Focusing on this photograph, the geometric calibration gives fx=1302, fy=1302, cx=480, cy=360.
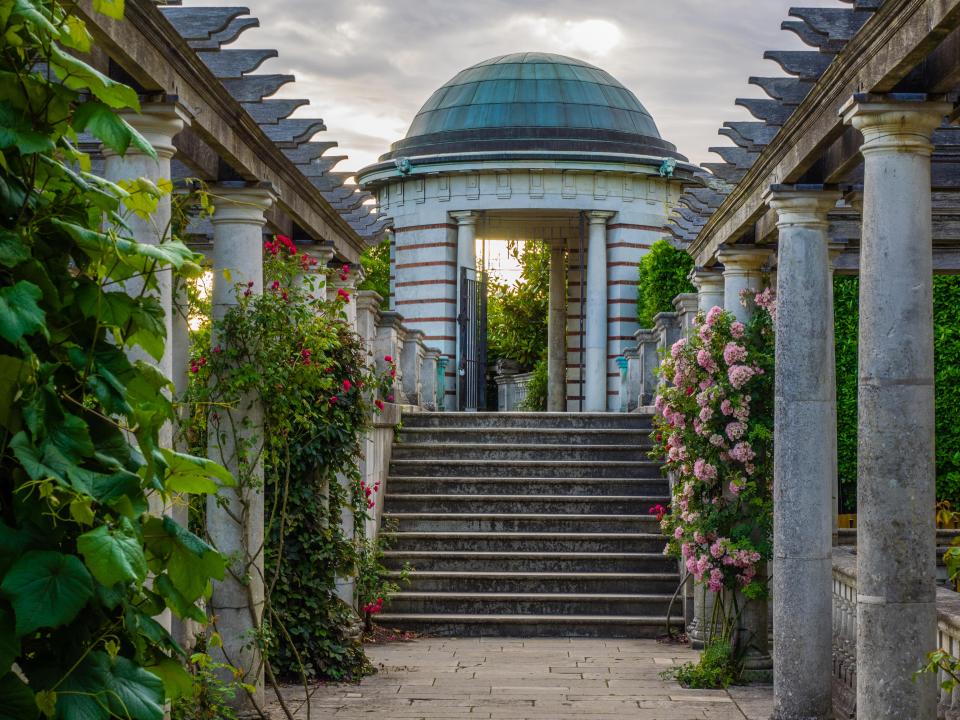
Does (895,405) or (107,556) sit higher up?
(895,405)

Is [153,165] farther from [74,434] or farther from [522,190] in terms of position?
[522,190]

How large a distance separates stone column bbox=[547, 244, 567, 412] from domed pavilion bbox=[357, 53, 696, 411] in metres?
1.39

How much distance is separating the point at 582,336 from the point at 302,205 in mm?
13266

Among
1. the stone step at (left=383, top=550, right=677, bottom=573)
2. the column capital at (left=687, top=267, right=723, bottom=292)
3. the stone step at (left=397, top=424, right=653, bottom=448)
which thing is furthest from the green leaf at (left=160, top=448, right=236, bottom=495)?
the stone step at (left=397, top=424, right=653, bottom=448)

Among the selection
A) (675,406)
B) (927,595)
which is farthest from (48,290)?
(675,406)

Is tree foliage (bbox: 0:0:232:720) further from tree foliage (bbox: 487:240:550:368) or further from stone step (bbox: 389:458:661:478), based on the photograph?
tree foliage (bbox: 487:240:550:368)

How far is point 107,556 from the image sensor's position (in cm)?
235

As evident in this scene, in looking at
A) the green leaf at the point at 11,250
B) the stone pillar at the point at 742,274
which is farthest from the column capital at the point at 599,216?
the green leaf at the point at 11,250

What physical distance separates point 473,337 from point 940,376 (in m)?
7.44

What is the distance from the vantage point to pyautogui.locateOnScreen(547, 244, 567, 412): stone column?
2484cm

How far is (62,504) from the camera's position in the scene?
7.79ft

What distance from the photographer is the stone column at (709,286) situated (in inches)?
473

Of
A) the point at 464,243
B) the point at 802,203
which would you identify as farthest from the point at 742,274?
the point at 464,243

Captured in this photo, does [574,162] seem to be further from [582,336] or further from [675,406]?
[675,406]
